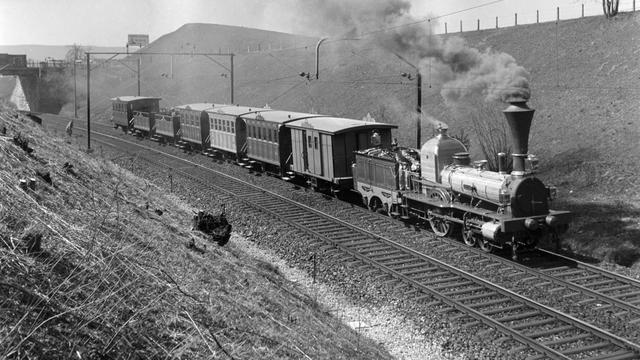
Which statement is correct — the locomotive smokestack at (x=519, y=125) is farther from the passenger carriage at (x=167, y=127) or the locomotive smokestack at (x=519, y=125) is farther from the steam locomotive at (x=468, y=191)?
the passenger carriage at (x=167, y=127)

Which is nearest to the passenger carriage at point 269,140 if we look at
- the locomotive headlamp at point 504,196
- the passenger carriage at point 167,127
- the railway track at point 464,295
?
the railway track at point 464,295

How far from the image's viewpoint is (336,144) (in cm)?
2127

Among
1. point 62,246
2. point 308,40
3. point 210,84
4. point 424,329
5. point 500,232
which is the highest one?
point 308,40

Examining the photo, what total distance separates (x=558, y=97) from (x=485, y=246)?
22358 mm

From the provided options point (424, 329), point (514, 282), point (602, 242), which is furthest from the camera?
point (602, 242)

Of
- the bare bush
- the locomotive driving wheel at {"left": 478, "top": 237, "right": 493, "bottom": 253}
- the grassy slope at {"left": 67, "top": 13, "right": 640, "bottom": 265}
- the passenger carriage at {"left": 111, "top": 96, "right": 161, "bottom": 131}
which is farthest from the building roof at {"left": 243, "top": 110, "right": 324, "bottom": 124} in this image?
the passenger carriage at {"left": 111, "top": 96, "right": 161, "bottom": 131}

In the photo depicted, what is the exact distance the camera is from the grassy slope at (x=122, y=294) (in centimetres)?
495

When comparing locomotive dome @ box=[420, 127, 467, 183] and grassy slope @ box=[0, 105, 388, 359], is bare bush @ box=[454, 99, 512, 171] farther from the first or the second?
grassy slope @ box=[0, 105, 388, 359]

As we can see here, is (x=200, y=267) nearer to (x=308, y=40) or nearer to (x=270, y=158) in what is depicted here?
(x=270, y=158)

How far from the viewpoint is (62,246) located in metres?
6.39

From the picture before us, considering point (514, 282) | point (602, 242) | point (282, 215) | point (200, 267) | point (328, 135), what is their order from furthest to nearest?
point (328, 135) < point (282, 215) < point (602, 242) < point (514, 282) < point (200, 267)

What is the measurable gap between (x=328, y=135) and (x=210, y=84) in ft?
216

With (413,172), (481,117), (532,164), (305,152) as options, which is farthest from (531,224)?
(481,117)

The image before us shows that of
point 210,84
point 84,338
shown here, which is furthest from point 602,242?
point 210,84
